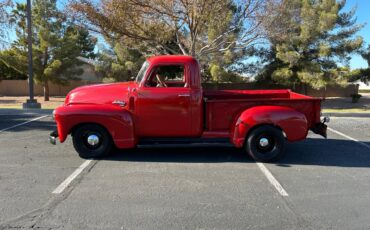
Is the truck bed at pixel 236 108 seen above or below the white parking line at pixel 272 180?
above

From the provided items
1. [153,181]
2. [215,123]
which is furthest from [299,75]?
[153,181]

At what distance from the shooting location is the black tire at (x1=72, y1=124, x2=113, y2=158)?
725 centimetres

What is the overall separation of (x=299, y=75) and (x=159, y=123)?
2118 centimetres

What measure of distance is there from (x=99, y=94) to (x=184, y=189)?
2.83m

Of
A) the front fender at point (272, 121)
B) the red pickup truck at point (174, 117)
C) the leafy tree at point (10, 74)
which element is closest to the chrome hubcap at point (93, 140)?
the red pickup truck at point (174, 117)

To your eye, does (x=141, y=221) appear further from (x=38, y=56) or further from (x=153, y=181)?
(x=38, y=56)

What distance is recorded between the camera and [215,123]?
739 centimetres

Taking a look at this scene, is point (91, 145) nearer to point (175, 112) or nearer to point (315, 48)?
point (175, 112)

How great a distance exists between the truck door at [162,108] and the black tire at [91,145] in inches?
25.4

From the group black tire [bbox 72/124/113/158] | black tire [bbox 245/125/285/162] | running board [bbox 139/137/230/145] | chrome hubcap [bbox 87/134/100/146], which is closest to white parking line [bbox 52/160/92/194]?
black tire [bbox 72/124/113/158]

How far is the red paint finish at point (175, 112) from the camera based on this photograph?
706 centimetres

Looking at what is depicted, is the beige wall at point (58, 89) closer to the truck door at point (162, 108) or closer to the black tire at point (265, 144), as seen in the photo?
the black tire at point (265, 144)

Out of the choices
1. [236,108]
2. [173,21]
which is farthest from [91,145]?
[173,21]

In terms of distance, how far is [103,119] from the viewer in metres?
7.04
